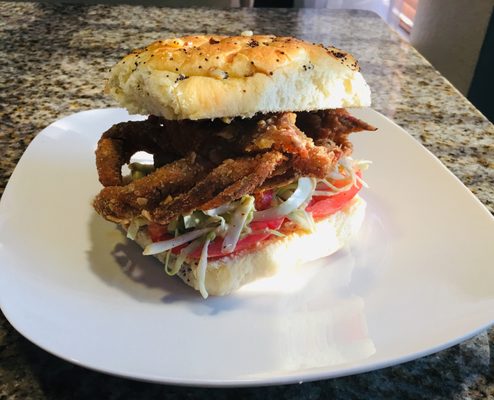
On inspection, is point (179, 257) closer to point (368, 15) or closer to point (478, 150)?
point (478, 150)

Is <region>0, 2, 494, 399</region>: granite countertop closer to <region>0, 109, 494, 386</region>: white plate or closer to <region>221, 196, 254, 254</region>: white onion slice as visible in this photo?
<region>0, 109, 494, 386</region>: white plate

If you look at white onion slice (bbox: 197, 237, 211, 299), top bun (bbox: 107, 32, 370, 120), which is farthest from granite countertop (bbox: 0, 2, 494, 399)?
top bun (bbox: 107, 32, 370, 120)

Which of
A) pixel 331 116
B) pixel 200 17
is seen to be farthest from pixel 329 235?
pixel 200 17

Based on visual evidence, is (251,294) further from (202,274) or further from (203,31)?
(203,31)

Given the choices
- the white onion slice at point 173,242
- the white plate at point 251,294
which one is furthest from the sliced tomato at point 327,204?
the white onion slice at point 173,242

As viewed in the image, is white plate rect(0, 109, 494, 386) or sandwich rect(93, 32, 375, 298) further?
sandwich rect(93, 32, 375, 298)

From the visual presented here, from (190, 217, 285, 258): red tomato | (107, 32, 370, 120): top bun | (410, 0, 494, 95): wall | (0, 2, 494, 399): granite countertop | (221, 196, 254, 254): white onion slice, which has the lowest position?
(410, 0, 494, 95): wall

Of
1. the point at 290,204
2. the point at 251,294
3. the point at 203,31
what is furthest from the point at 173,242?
the point at 203,31
